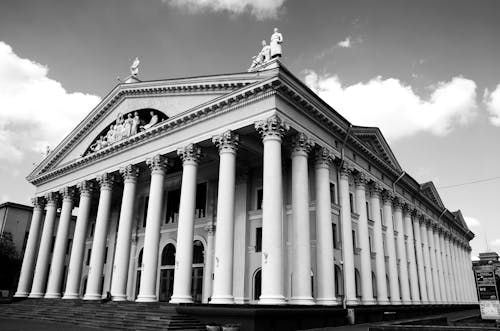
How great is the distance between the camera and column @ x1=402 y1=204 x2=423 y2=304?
33750 mm

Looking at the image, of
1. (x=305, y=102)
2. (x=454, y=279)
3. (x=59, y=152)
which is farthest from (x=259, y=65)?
(x=454, y=279)

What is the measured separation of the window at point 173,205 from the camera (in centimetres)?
3162

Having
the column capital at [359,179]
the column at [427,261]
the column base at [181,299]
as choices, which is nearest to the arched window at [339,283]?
the column capital at [359,179]

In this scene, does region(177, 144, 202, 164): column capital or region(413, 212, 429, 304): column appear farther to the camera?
region(413, 212, 429, 304): column

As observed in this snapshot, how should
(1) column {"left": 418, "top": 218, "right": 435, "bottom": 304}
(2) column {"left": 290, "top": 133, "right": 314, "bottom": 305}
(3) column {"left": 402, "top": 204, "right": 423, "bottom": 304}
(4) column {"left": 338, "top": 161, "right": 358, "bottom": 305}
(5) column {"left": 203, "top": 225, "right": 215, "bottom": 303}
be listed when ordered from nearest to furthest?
1. (2) column {"left": 290, "top": 133, "right": 314, "bottom": 305}
2. (4) column {"left": 338, "top": 161, "right": 358, "bottom": 305}
3. (5) column {"left": 203, "top": 225, "right": 215, "bottom": 303}
4. (3) column {"left": 402, "top": 204, "right": 423, "bottom": 304}
5. (1) column {"left": 418, "top": 218, "right": 435, "bottom": 304}

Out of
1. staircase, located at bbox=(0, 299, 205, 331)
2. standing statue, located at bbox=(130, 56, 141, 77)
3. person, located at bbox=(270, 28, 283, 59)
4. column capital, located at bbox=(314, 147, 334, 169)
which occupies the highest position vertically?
standing statue, located at bbox=(130, 56, 141, 77)

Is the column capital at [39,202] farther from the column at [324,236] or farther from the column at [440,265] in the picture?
the column at [440,265]

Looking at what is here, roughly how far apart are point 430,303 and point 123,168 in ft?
95.1

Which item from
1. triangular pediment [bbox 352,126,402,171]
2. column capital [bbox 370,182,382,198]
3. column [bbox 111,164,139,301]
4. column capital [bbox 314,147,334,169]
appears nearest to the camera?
column capital [bbox 314,147,334,169]

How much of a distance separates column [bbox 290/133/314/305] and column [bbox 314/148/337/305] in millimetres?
1748

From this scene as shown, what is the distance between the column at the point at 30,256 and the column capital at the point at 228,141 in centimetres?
2326

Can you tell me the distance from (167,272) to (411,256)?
20.2m

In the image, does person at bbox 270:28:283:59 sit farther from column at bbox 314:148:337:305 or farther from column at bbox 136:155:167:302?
column at bbox 136:155:167:302

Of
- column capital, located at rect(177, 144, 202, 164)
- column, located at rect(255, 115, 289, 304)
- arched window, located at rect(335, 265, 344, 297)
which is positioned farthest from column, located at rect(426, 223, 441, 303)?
column capital, located at rect(177, 144, 202, 164)
